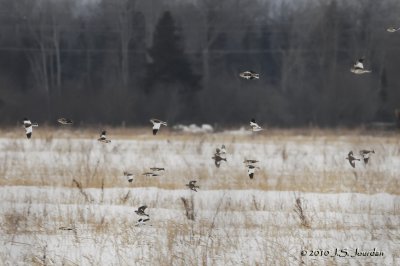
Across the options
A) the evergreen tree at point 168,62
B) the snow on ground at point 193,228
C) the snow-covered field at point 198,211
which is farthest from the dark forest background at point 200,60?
the snow on ground at point 193,228

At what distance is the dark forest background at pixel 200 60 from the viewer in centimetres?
3341

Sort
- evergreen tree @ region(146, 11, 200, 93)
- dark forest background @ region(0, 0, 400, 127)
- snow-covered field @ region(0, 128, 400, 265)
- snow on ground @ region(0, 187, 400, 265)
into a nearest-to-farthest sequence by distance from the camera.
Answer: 1. snow on ground @ region(0, 187, 400, 265)
2. snow-covered field @ region(0, 128, 400, 265)
3. dark forest background @ region(0, 0, 400, 127)
4. evergreen tree @ region(146, 11, 200, 93)

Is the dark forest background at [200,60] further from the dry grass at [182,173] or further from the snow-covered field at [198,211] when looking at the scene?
the snow-covered field at [198,211]

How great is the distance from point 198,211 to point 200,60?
29.4 m

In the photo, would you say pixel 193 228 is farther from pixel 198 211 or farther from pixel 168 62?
pixel 168 62

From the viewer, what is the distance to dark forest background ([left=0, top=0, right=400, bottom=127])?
33406 mm

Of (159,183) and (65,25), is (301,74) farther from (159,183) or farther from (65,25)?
(159,183)

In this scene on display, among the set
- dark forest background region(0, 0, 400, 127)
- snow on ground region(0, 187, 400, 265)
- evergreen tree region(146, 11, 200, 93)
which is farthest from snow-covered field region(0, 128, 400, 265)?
evergreen tree region(146, 11, 200, 93)

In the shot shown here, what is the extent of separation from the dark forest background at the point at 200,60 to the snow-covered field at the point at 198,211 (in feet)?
59.0

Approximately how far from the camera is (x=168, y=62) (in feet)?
111

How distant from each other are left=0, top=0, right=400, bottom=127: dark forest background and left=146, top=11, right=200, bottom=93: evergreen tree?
0.18ft

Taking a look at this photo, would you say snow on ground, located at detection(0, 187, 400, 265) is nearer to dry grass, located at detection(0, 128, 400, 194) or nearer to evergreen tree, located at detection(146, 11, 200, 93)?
dry grass, located at detection(0, 128, 400, 194)

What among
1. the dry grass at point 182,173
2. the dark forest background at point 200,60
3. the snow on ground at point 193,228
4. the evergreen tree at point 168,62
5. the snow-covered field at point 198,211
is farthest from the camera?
the evergreen tree at point 168,62

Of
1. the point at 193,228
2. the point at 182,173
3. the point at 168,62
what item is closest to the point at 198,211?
the point at 193,228
